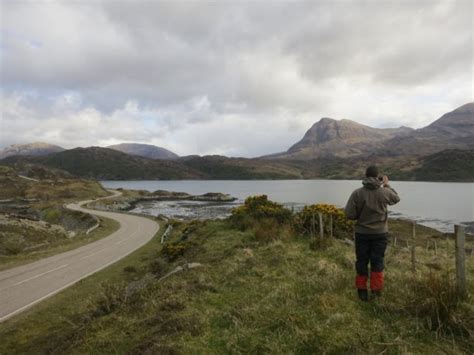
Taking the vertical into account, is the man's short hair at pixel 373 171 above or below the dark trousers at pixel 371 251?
above

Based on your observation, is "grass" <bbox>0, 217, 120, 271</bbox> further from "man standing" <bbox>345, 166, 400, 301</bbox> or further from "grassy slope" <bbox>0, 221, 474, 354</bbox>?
"man standing" <bbox>345, 166, 400, 301</bbox>

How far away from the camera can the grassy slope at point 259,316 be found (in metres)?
5.45

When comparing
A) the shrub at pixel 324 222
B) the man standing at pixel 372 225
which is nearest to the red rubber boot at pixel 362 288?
the man standing at pixel 372 225

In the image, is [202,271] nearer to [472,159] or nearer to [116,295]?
[116,295]

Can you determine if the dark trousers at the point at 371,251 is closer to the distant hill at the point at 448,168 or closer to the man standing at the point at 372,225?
the man standing at the point at 372,225

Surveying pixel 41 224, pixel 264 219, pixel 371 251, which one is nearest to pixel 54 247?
pixel 41 224

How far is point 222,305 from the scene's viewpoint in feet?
26.0

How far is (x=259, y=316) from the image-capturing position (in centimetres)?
668

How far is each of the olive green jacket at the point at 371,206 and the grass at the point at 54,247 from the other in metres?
19.1

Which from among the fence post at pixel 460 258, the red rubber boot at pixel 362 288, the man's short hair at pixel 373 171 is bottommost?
the red rubber boot at pixel 362 288

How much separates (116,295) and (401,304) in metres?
7.42

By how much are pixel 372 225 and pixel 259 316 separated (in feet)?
9.13

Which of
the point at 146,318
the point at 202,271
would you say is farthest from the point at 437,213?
the point at 146,318

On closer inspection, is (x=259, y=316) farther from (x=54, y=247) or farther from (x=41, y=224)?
(x=41, y=224)
